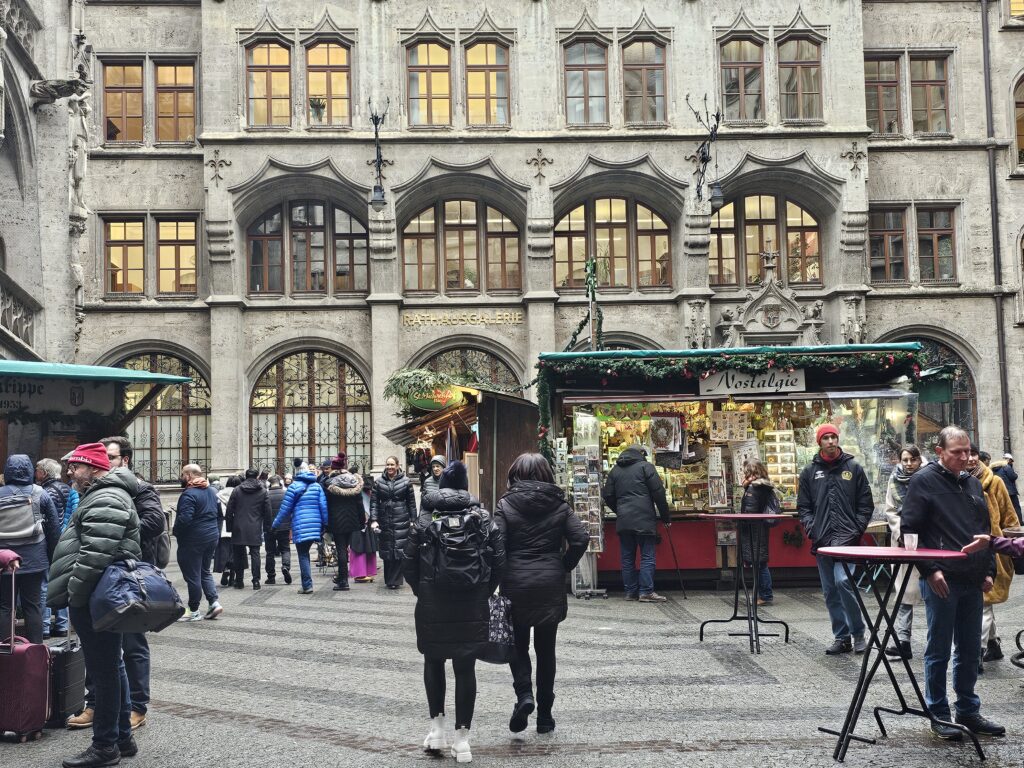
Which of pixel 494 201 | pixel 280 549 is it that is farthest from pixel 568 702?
pixel 494 201

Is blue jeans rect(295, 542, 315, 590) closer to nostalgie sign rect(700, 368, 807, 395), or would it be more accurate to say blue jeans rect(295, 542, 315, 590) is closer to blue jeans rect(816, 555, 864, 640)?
nostalgie sign rect(700, 368, 807, 395)

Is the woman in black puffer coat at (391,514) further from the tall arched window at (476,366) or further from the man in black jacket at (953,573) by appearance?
the tall arched window at (476,366)

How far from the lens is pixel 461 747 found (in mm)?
6492

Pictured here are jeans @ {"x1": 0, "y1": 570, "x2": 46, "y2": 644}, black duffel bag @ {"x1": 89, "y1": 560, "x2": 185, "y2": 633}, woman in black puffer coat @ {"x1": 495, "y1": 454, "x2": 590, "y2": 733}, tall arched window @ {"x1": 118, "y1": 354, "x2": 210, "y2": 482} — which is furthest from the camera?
tall arched window @ {"x1": 118, "y1": 354, "x2": 210, "y2": 482}

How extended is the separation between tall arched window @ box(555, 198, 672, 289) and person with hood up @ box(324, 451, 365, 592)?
13601 millimetres

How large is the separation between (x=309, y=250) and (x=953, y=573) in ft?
78.4

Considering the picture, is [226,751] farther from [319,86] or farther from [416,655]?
[319,86]

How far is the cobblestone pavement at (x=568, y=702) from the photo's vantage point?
21.7 feet

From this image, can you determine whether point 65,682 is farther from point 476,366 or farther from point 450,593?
point 476,366

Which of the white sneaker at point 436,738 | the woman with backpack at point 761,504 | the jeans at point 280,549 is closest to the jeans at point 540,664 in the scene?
the white sneaker at point 436,738

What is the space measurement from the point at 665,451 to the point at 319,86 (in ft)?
55.0

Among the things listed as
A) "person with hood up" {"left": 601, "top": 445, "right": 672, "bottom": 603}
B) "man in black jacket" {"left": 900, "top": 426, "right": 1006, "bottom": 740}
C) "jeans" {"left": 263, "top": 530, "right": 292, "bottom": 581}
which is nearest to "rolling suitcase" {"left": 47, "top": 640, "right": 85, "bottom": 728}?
"man in black jacket" {"left": 900, "top": 426, "right": 1006, "bottom": 740}

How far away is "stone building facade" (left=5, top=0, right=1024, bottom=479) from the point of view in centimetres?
2750

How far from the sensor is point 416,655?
1009cm
